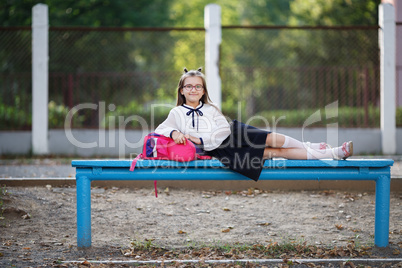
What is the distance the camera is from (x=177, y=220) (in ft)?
15.4

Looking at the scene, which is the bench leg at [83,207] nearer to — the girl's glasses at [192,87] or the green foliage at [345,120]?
the girl's glasses at [192,87]

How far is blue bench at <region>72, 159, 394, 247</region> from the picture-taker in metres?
3.67

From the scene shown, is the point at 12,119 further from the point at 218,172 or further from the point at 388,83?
the point at 388,83

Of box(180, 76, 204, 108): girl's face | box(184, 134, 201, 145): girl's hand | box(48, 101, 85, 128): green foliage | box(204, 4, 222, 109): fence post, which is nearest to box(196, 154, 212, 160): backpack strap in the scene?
box(184, 134, 201, 145): girl's hand

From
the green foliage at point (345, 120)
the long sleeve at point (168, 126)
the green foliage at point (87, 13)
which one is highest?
the green foliage at point (87, 13)

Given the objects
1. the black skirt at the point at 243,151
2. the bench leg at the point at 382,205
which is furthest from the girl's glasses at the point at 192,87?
the bench leg at the point at 382,205

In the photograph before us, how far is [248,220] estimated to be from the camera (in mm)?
4703

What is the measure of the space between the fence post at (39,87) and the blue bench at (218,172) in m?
6.21

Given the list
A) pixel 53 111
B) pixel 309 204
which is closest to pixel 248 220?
pixel 309 204

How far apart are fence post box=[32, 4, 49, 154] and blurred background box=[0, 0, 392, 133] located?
0.85 ft

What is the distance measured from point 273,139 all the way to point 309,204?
4.51 ft

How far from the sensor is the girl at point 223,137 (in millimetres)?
3793

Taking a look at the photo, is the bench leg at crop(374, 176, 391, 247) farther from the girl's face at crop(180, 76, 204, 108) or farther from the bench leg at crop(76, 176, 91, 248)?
the bench leg at crop(76, 176, 91, 248)

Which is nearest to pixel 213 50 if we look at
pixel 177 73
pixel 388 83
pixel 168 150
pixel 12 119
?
pixel 177 73
